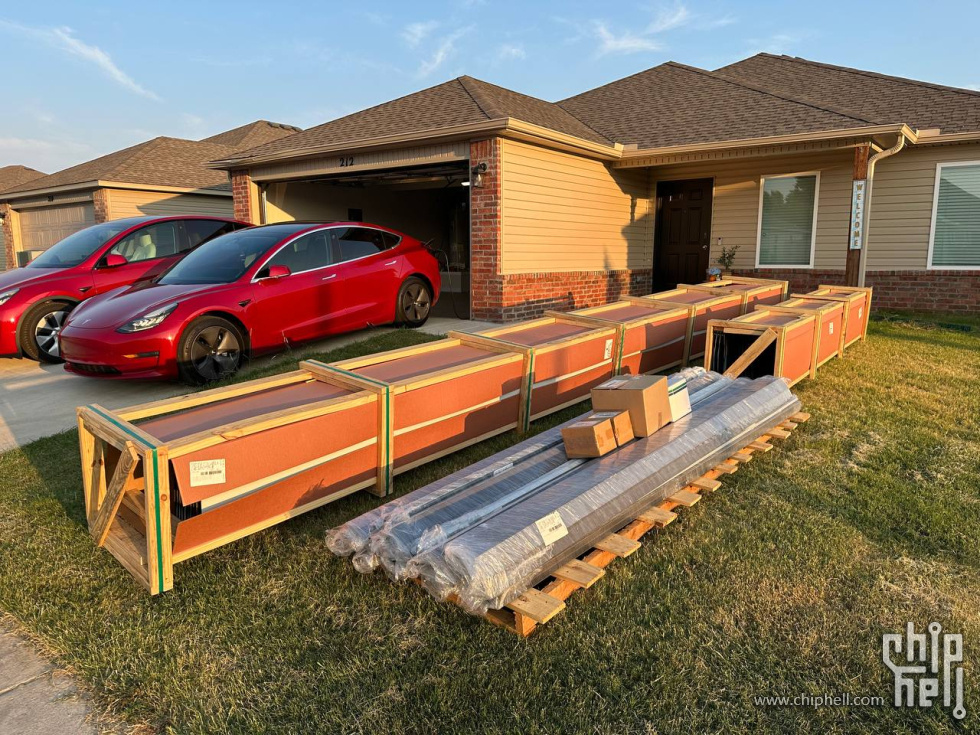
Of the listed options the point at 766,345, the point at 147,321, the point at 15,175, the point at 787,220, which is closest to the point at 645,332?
the point at 766,345

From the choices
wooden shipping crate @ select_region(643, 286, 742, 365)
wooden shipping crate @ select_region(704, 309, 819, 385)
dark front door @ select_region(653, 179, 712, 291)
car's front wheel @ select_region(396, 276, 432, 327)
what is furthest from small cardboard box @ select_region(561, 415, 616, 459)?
dark front door @ select_region(653, 179, 712, 291)

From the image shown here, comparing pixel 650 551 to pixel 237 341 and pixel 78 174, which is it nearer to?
pixel 237 341

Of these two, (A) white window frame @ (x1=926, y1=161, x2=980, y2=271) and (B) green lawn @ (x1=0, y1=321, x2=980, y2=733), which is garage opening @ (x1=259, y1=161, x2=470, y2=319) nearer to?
(B) green lawn @ (x1=0, y1=321, x2=980, y2=733)

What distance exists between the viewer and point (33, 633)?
2578mm

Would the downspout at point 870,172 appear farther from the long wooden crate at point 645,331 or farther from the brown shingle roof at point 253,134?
the brown shingle roof at point 253,134

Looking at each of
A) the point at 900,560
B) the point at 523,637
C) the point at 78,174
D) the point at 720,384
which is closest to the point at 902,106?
the point at 720,384

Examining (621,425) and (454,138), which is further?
(454,138)

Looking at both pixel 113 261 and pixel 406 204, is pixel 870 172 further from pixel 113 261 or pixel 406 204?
pixel 113 261

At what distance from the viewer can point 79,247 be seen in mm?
8219

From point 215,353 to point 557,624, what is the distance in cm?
474

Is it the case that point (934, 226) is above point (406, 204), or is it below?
below

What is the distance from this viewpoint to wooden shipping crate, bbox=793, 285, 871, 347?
7.62 m

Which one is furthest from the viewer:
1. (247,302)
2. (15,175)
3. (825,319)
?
(15,175)

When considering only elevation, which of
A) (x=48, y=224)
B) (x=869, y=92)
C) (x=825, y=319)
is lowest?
(x=825, y=319)
